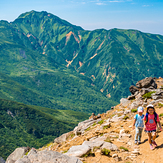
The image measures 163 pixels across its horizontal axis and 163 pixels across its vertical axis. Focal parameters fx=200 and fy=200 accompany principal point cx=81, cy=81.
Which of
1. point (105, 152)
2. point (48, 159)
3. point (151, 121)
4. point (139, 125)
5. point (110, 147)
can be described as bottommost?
point (110, 147)

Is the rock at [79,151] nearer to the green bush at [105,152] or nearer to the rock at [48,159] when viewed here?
the green bush at [105,152]

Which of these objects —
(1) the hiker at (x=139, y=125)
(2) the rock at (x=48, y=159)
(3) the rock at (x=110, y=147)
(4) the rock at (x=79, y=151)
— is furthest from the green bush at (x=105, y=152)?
(1) the hiker at (x=139, y=125)

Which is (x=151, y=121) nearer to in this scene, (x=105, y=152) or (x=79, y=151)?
(x=105, y=152)

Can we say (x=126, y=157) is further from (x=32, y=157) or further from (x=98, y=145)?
(x=32, y=157)

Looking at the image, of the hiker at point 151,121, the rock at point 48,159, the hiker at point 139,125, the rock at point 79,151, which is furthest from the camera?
the hiker at point 139,125

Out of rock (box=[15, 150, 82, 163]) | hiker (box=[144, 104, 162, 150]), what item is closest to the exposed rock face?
rock (box=[15, 150, 82, 163])

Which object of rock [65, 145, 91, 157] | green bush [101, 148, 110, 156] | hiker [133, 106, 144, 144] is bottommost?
rock [65, 145, 91, 157]

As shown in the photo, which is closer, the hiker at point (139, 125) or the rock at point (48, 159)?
the rock at point (48, 159)

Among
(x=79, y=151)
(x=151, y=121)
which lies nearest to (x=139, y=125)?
(x=151, y=121)

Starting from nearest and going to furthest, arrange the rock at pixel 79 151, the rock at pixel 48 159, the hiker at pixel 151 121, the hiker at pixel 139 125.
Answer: the rock at pixel 48 159 → the rock at pixel 79 151 → the hiker at pixel 151 121 → the hiker at pixel 139 125

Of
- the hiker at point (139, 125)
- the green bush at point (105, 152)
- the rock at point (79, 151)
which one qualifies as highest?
the hiker at point (139, 125)

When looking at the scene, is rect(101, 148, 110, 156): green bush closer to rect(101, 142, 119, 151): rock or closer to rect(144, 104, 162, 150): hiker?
rect(101, 142, 119, 151): rock

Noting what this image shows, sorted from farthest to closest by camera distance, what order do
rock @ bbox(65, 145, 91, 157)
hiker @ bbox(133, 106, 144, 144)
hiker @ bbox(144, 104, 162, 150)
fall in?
1. hiker @ bbox(133, 106, 144, 144)
2. hiker @ bbox(144, 104, 162, 150)
3. rock @ bbox(65, 145, 91, 157)

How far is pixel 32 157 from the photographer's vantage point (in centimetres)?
1823
